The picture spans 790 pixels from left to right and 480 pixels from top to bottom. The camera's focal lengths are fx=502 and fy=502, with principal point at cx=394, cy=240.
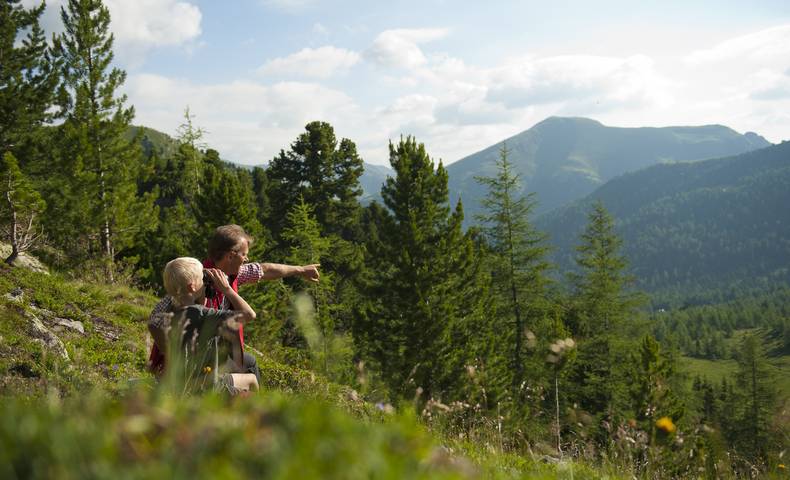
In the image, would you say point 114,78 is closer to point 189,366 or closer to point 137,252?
point 137,252

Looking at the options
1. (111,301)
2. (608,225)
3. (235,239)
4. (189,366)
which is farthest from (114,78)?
(608,225)

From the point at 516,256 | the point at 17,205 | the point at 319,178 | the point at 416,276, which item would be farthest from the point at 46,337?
the point at 319,178

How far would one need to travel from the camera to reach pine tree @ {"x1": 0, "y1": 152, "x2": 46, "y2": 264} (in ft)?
40.2

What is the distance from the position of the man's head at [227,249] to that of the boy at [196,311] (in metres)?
0.33

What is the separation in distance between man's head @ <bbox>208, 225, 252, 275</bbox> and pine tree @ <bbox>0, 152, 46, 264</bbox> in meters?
Answer: 10.3

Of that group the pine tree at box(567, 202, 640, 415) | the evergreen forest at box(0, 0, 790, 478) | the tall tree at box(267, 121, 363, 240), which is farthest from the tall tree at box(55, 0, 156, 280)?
the pine tree at box(567, 202, 640, 415)

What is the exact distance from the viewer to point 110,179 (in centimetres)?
1881

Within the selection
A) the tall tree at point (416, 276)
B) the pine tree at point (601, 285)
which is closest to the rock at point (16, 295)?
the tall tree at point (416, 276)

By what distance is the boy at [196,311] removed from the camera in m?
3.29

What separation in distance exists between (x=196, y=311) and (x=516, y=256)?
27.1m

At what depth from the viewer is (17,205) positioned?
1272 centimetres

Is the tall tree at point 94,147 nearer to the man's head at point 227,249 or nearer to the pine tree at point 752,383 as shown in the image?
the man's head at point 227,249

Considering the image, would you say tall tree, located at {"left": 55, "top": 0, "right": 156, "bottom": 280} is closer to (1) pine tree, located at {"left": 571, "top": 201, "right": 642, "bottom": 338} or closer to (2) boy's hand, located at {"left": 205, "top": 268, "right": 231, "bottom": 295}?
(2) boy's hand, located at {"left": 205, "top": 268, "right": 231, "bottom": 295}

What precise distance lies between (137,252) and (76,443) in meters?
26.2
